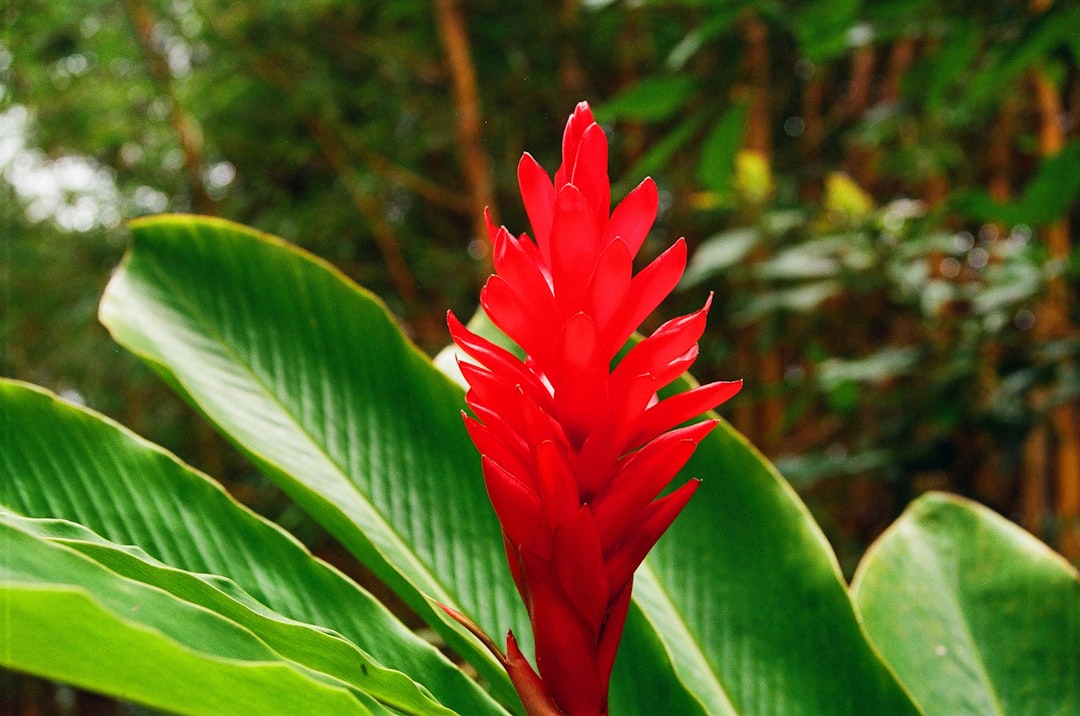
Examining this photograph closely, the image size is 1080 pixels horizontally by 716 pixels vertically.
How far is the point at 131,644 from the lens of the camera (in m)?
0.24

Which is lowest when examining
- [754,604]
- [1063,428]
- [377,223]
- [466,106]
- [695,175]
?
[1063,428]

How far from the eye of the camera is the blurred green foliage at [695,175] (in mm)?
1187

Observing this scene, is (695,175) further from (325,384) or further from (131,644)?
(131,644)

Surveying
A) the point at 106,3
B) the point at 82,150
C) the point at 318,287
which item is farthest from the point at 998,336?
the point at 82,150

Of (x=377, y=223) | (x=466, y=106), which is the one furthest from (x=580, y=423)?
(x=377, y=223)

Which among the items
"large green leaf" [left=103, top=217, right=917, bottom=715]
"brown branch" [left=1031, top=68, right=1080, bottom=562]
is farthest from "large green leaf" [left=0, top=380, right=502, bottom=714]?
"brown branch" [left=1031, top=68, right=1080, bottom=562]

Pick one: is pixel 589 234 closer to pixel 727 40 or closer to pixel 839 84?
pixel 727 40

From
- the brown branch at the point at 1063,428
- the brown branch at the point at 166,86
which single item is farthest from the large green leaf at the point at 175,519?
the brown branch at the point at 166,86

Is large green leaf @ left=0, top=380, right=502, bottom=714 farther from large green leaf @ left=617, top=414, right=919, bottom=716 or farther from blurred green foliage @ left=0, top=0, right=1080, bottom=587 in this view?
blurred green foliage @ left=0, top=0, right=1080, bottom=587

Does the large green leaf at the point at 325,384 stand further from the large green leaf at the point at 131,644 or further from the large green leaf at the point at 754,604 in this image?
the large green leaf at the point at 131,644

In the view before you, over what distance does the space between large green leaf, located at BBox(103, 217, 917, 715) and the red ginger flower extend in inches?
6.8

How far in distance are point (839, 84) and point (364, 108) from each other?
1.82m

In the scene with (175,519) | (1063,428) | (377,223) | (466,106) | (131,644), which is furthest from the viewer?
(377,223)

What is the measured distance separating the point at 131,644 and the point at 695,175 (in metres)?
2.03
